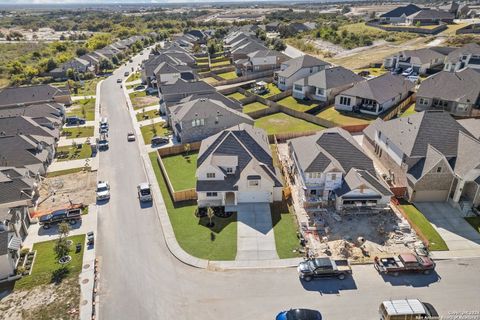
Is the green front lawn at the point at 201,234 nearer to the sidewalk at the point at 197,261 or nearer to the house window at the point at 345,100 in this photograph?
the sidewalk at the point at 197,261

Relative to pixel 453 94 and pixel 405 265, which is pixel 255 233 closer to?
pixel 405 265

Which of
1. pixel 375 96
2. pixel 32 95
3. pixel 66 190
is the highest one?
pixel 375 96

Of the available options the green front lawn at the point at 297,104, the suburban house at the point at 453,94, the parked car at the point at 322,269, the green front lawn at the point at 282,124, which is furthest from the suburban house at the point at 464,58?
the parked car at the point at 322,269

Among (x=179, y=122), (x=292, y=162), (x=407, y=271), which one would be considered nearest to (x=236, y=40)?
(x=179, y=122)

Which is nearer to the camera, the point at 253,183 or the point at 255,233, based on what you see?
the point at 255,233

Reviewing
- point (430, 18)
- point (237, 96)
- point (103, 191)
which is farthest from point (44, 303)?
point (430, 18)

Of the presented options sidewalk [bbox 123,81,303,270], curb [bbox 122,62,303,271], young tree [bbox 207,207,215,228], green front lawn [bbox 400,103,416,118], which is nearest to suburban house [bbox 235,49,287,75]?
green front lawn [bbox 400,103,416,118]

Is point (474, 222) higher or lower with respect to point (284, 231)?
lower
